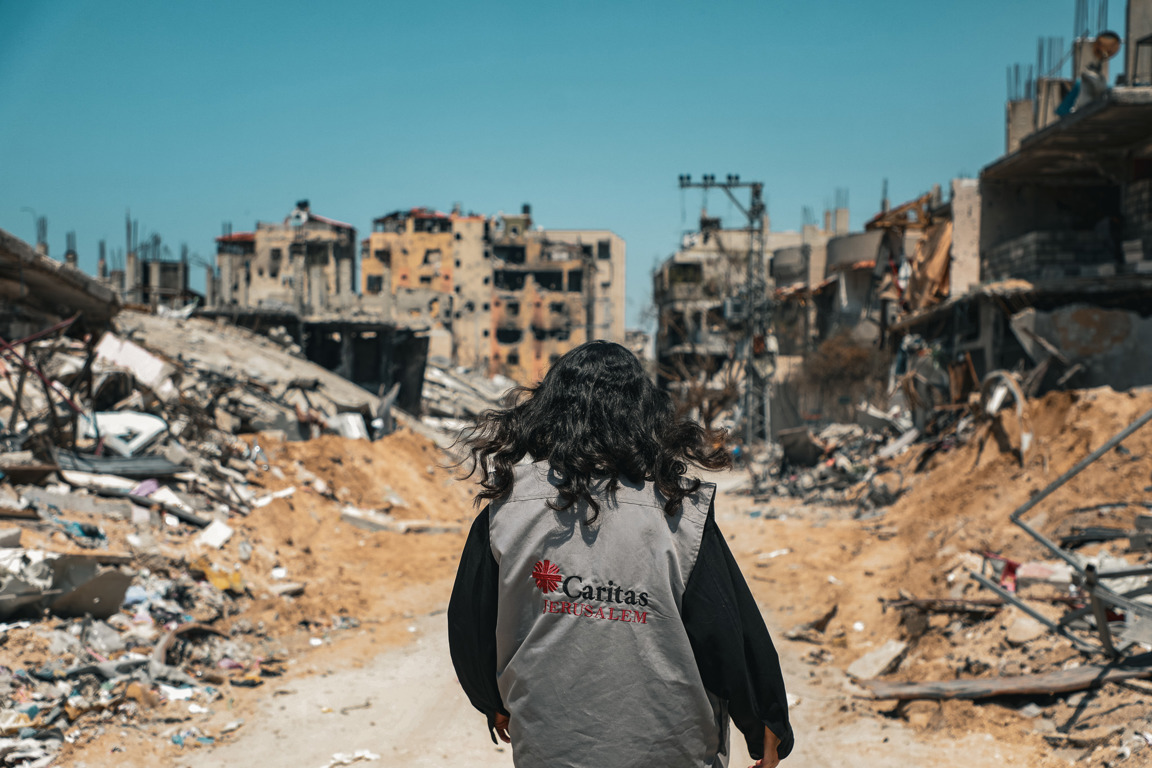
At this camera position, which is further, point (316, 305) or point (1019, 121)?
point (316, 305)

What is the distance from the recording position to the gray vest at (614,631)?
204cm

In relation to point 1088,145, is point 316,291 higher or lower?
lower

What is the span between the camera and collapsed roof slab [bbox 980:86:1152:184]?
14.6m

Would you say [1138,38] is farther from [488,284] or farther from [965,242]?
[488,284]

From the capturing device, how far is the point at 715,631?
205 cm

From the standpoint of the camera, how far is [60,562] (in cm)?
661

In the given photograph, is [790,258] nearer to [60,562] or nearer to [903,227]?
[903,227]

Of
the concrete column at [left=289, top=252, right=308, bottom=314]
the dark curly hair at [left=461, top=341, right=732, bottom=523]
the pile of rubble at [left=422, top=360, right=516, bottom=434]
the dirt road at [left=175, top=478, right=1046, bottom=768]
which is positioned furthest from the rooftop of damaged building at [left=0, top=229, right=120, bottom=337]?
the concrete column at [left=289, top=252, right=308, bottom=314]

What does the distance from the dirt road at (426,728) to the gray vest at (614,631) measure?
3.58 m

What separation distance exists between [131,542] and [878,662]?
7.13 meters

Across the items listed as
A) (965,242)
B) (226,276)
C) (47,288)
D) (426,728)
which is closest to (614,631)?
(426,728)

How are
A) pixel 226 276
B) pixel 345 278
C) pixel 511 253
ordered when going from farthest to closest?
pixel 511 253 → pixel 226 276 → pixel 345 278

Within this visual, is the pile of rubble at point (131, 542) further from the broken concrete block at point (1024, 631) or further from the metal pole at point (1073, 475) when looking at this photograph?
the broken concrete block at point (1024, 631)

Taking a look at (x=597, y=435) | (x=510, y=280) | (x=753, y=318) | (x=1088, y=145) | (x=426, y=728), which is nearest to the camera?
(x=597, y=435)
